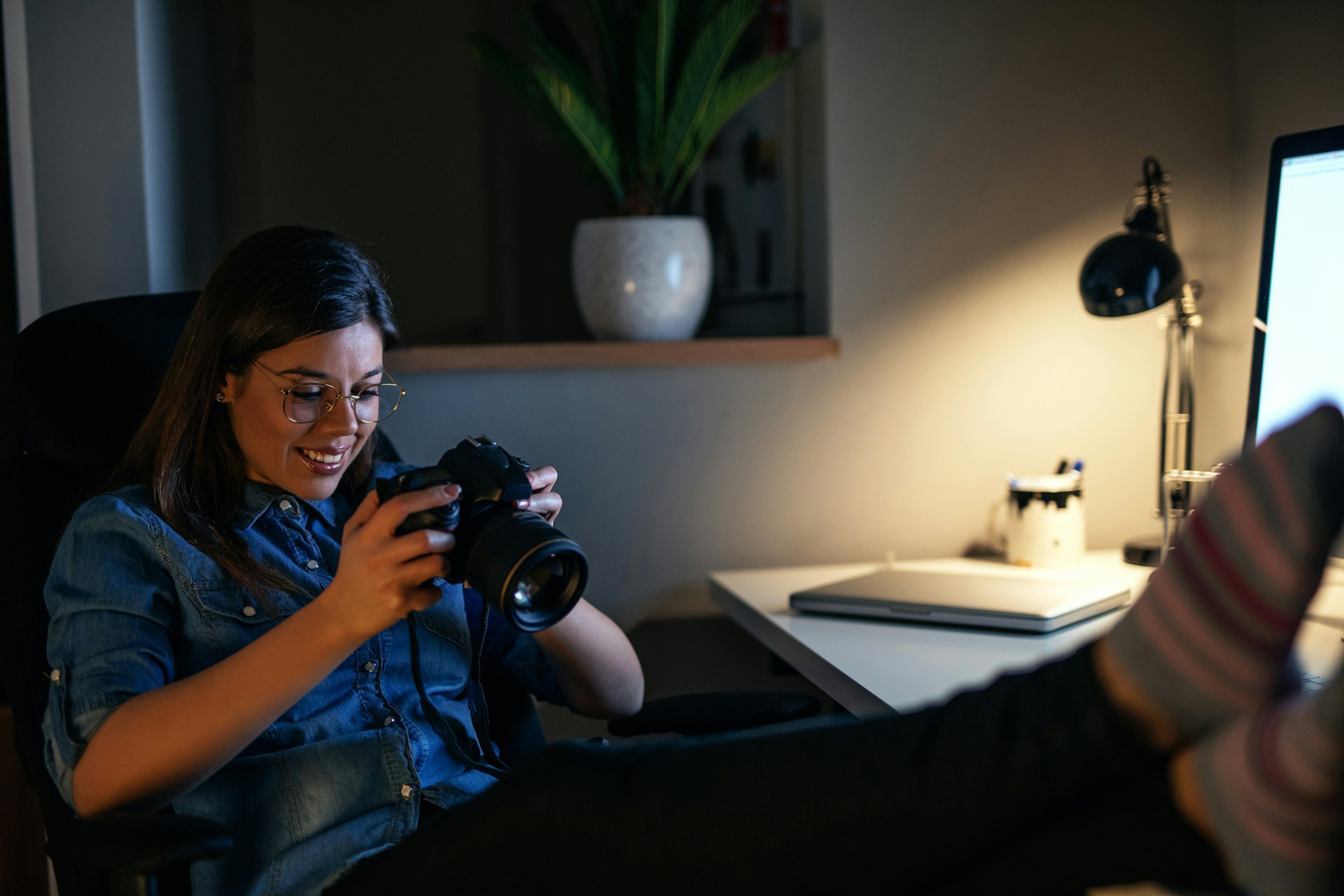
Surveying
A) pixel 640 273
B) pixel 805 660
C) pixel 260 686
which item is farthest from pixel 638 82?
pixel 260 686

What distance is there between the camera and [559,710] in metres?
1.58

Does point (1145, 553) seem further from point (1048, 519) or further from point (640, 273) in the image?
point (640, 273)

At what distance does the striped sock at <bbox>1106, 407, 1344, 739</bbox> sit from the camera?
0.56 metres

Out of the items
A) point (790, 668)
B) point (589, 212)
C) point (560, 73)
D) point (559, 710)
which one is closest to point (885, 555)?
point (790, 668)

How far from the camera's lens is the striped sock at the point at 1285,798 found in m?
0.48

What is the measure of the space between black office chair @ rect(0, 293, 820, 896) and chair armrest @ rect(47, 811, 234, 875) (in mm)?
118

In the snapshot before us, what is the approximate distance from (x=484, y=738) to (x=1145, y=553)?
3.31ft

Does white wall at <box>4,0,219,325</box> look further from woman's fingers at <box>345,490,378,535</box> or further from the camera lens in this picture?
the camera lens

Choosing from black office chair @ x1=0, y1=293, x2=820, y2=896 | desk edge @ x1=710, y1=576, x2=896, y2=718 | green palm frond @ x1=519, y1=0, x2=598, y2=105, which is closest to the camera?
black office chair @ x1=0, y1=293, x2=820, y2=896

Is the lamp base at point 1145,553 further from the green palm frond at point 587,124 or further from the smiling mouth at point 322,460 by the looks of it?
the smiling mouth at point 322,460

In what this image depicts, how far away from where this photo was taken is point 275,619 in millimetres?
966

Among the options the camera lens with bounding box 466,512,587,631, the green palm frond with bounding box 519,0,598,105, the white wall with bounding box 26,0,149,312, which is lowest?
the camera lens with bounding box 466,512,587,631

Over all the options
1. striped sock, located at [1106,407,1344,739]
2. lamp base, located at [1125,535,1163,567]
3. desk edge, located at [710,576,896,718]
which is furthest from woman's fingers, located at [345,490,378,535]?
lamp base, located at [1125,535,1163,567]

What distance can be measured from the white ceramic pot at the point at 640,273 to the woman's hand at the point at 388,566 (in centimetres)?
72
